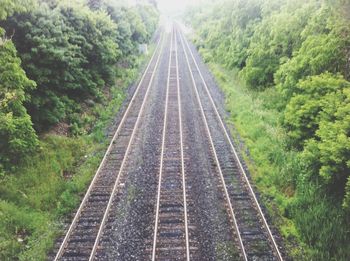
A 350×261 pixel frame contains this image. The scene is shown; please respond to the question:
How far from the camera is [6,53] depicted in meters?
13.6

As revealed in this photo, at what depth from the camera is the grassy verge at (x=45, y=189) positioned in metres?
12.0

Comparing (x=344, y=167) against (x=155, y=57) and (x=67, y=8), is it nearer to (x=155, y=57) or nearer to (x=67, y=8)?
(x=67, y=8)

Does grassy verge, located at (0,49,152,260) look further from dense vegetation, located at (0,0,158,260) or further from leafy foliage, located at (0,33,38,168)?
leafy foliage, located at (0,33,38,168)

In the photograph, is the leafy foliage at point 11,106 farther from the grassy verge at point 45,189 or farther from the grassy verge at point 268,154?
the grassy verge at point 268,154

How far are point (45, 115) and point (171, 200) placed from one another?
7649mm

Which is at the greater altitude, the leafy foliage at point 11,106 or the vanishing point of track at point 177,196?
the leafy foliage at point 11,106

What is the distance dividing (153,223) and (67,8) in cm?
1341

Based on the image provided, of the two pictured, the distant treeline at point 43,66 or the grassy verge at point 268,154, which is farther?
the distant treeline at point 43,66

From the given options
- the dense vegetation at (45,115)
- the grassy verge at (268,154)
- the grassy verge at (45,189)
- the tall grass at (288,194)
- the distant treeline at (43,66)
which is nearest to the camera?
the tall grass at (288,194)

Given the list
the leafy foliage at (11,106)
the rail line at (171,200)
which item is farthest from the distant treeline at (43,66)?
the rail line at (171,200)

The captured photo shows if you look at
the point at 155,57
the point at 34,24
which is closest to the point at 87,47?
the point at 34,24

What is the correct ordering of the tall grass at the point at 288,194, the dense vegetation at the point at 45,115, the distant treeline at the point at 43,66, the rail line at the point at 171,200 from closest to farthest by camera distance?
the rail line at the point at 171,200, the tall grass at the point at 288,194, the dense vegetation at the point at 45,115, the distant treeline at the point at 43,66

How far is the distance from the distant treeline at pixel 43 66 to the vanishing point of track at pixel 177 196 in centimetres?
319

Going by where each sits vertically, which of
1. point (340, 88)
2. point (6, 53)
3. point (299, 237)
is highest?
point (6, 53)
